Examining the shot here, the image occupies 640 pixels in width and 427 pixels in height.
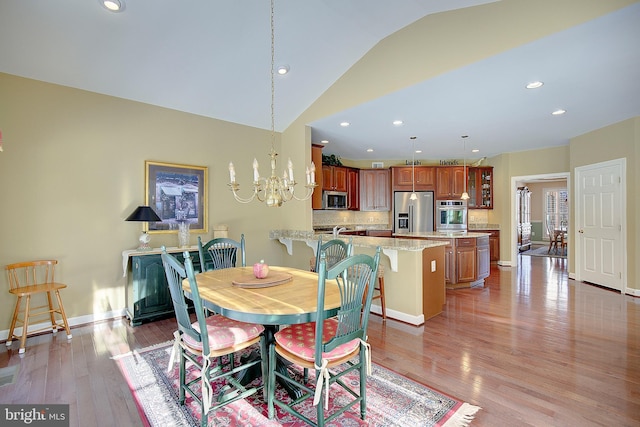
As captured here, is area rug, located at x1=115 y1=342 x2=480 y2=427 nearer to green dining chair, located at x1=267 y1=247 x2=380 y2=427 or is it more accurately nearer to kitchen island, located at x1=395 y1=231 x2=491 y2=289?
green dining chair, located at x1=267 y1=247 x2=380 y2=427

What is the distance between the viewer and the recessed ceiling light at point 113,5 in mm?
2574

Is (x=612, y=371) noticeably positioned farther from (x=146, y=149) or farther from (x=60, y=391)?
(x=146, y=149)

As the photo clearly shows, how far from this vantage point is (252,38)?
3299mm

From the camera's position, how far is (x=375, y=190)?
7320 mm

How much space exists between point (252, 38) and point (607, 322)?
5136 mm

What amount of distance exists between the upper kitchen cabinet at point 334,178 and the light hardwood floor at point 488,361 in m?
3.36

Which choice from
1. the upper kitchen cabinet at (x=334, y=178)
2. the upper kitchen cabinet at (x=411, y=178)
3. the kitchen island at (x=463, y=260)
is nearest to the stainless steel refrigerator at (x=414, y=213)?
the upper kitchen cabinet at (x=411, y=178)

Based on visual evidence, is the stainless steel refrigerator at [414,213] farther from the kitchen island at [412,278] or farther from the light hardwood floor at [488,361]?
the kitchen island at [412,278]

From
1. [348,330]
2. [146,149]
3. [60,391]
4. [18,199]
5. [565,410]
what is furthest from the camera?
[146,149]

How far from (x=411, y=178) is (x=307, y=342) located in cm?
609

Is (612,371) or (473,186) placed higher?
(473,186)

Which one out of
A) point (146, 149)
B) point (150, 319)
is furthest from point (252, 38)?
point (150, 319)

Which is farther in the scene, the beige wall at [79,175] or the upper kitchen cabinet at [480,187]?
the upper kitchen cabinet at [480,187]

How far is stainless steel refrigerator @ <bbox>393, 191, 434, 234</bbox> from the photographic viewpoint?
720cm
